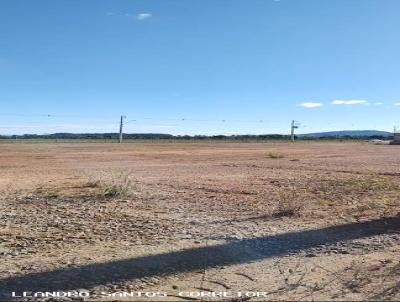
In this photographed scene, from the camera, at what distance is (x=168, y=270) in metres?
6.31

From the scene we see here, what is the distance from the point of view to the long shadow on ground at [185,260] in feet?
19.0

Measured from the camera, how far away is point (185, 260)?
6730 millimetres

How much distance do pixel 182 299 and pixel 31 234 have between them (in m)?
3.65

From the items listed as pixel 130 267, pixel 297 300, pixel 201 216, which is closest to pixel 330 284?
pixel 297 300

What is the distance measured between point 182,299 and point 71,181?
11002 mm

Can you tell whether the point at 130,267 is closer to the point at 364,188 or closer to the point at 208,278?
the point at 208,278

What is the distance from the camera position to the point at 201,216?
9.80 m

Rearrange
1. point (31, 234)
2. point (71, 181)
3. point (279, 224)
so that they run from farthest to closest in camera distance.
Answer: point (71, 181) < point (279, 224) < point (31, 234)

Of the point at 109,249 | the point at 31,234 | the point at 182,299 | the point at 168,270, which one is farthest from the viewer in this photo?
the point at 31,234

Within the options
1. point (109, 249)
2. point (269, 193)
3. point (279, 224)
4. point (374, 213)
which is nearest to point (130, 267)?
point (109, 249)

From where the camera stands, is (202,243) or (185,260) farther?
(202,243)

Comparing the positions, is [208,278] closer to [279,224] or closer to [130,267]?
[130,267]

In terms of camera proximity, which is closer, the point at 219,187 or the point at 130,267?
the point at 130,267

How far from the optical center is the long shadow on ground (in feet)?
19.0
